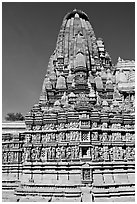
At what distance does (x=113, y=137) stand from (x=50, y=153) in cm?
469

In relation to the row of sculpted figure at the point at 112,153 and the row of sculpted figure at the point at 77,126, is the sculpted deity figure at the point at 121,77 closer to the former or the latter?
the row of sculpted figure at the point at 77,126

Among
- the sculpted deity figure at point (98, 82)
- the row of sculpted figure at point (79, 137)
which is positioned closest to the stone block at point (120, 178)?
the row of sculpted figure at point (79, 137)

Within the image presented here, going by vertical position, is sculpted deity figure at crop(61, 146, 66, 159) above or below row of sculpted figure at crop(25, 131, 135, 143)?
below

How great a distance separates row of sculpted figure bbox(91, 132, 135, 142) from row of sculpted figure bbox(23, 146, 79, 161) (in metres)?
1.57

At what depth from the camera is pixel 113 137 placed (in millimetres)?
13984

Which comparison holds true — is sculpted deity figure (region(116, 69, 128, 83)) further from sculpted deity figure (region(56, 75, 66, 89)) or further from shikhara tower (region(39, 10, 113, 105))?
sculpted deity figure (region(56, 75, 66, 89))

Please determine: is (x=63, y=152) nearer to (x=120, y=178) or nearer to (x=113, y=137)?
(x=113, y=137)

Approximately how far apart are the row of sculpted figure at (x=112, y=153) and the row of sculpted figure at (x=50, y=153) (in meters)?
1.31

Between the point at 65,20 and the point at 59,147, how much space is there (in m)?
18.6

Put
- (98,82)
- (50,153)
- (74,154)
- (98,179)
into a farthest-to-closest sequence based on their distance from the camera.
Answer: (98,82) → (50,153) → (74,154) → (98,179)

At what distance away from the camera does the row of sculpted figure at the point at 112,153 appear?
1312 centimetres

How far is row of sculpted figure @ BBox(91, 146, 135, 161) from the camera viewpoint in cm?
1312

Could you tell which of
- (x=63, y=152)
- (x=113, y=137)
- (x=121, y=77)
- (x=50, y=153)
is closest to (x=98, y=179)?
(x=63, y=152)

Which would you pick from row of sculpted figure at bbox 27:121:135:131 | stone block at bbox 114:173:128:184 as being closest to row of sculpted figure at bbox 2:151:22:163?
row of sculpted figure at bbox 27:121:135:131
